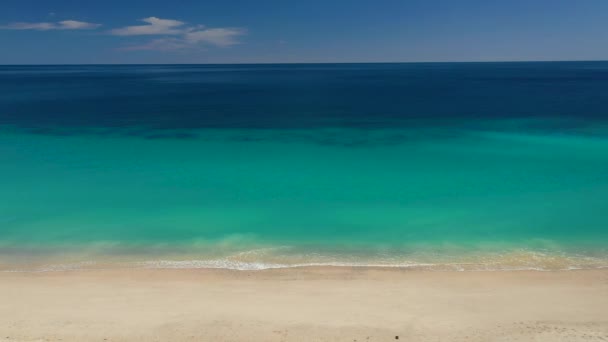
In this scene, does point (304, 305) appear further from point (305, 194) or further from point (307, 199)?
point (305, 194)

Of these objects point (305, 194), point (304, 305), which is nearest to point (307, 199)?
point (305, 194)

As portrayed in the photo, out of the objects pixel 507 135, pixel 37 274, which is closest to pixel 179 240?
pixel 37 274

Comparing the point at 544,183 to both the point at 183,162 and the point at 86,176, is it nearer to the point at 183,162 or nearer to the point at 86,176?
the point at 183,162

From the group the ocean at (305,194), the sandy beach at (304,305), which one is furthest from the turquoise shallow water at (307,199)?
the sandy beach at (304,305)

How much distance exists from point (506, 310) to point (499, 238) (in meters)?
4.03

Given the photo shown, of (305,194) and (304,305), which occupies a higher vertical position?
(305,194)

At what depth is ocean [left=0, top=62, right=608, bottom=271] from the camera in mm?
11328

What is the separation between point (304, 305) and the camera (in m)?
8.68

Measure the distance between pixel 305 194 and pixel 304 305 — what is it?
7805 millimetres

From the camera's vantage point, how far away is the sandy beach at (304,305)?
766 centimetres

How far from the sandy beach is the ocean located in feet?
2.37

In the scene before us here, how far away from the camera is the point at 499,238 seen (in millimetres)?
12102

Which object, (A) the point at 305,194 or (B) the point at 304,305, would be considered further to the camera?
(A) the point at 305,194

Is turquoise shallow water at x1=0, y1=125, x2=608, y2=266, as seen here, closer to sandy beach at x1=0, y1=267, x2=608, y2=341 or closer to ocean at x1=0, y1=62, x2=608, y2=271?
ocean at x1=0, y1=62, x2=608, y2=271
